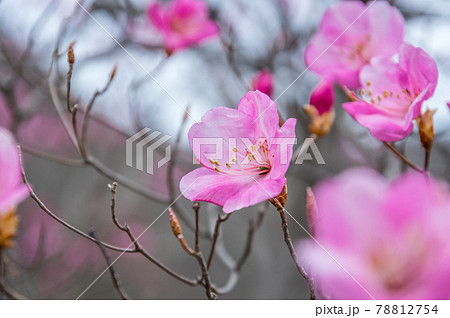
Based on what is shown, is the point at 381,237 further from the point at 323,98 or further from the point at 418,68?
the point at 323,98

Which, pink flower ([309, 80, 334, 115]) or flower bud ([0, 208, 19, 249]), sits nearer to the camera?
flower bud ([0, 208, 19, 249])

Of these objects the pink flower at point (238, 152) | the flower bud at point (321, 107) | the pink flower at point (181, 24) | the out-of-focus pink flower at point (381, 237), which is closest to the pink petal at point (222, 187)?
the pink flower at point (238, 152)

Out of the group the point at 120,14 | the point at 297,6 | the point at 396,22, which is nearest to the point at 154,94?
the point at 120,14

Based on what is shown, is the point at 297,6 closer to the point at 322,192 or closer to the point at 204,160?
the point at 204,160

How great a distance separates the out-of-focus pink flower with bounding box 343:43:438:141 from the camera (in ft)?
1.66

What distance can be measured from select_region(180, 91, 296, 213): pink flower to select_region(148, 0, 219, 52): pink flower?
62cm

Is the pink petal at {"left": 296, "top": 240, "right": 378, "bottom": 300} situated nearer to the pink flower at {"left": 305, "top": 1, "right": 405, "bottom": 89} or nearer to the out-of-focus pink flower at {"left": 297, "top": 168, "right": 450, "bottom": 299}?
the out-of-focus pink flower at {"left": 297, "top": 168, "right": 450, "bottom": 299}

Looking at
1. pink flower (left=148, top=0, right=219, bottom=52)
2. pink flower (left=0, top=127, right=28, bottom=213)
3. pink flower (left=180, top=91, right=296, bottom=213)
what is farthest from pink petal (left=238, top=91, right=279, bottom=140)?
pink flower (left=148, top=0, right=219, bottom=52)

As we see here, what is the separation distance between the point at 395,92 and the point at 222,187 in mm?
256

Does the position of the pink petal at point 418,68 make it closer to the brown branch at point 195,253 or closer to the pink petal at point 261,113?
the pink petal at point 261,113

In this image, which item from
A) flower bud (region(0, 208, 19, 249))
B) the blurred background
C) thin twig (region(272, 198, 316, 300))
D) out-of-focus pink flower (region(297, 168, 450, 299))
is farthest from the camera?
the blurred background

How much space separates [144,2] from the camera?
154cm

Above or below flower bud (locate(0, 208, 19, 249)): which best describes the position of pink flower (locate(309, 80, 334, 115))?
below
